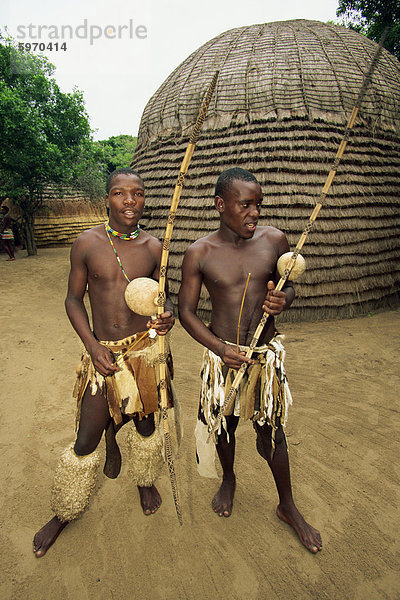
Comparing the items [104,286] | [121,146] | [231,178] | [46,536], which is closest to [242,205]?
[231,178]

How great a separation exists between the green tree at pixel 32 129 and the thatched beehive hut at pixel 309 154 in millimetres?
6100

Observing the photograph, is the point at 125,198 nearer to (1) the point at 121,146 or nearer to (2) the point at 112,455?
(2) the point at 112,455

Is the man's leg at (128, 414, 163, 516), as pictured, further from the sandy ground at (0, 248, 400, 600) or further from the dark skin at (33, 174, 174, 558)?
the dark skin at (33, 174, 174, 558)

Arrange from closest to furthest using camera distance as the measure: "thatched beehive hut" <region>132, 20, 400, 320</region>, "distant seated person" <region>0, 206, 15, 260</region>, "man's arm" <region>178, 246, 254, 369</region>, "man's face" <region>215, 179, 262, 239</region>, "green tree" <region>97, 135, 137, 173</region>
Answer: "man's face" <region>215, 179, 262, 239</region> < "man's arm" <region>178, 246, 254, 369</region> < "thatched beehive hut" <region>132, 20, 400, 320</region> < "distant seated person" <region>0, 206, 15, 260</region> < "green tree" <region>97, 135, 137, 173</region>

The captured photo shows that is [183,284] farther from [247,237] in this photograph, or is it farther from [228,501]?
[228,501]

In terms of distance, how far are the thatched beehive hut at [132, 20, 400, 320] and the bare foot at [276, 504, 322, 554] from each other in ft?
12.6

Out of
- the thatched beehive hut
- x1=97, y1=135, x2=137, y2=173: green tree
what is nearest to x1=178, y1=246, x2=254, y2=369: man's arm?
the thatched beehive hut

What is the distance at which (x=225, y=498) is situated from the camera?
7.23ft

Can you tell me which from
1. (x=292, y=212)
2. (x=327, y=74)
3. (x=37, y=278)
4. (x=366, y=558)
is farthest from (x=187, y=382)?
(x=37, y=278)

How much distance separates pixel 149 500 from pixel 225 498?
19.0 inches

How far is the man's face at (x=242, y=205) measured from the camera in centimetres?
174

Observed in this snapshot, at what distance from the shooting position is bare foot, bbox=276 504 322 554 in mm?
1900

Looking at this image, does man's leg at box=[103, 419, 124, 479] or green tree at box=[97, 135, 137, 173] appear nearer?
man's leg at box=[103, 419, 124, 479]

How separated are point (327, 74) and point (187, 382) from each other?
5.49m
